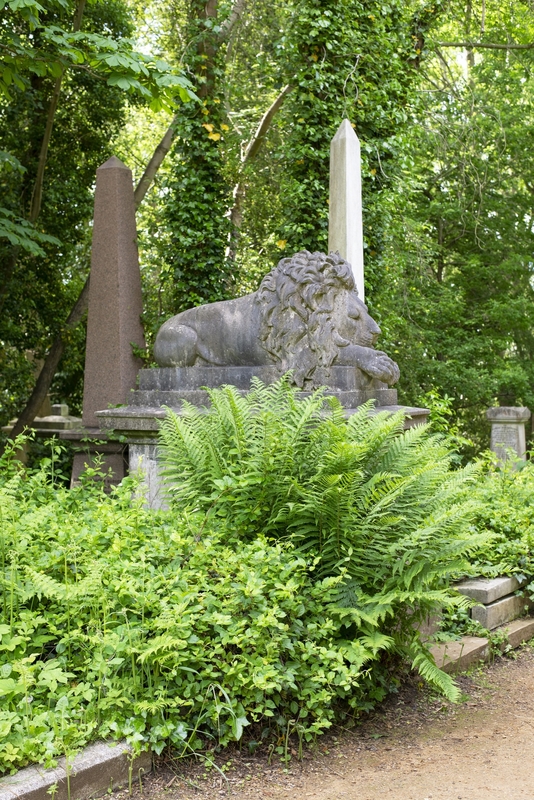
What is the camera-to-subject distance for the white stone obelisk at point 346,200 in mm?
8320

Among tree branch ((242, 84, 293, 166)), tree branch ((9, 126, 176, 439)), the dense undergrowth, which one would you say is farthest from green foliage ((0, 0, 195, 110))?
tree branch ((242, 84, 293, 166))

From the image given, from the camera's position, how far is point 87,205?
502 inches

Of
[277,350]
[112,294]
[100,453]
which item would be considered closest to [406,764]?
[277,350]

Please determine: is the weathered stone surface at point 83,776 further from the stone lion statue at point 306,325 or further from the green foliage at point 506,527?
the stone lion statue at point 306,325

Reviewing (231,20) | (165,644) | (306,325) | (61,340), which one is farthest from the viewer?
(61,340)

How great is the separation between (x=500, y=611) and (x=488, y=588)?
0.21 m

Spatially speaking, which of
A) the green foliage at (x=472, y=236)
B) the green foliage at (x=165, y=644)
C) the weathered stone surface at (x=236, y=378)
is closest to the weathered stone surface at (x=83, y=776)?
the green foliage at (x=165, y=644)

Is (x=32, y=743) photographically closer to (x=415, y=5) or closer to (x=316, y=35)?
(x=316, y=35)

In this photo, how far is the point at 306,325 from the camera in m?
5.64

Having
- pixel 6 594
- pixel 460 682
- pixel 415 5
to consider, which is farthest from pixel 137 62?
pixel 415 5

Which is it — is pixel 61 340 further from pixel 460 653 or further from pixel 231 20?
pixel 460 653

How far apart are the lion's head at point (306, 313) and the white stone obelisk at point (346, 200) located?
99.4 inches

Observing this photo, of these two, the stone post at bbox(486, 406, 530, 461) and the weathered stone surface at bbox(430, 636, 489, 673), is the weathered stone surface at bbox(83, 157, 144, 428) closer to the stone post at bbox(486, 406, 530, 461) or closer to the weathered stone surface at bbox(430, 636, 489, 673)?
the weathered stone surface at bbox(430, 636, 489, 673)

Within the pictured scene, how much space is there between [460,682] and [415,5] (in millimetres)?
10833
